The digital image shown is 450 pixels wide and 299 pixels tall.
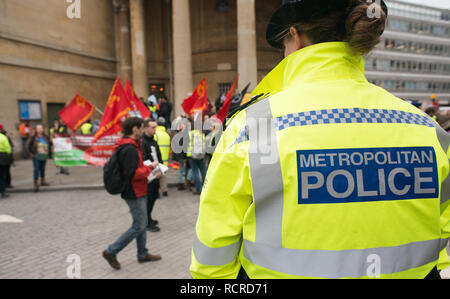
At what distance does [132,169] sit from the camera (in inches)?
162

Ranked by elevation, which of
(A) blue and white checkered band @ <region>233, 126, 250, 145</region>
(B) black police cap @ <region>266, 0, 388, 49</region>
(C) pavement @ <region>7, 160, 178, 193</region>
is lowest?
(C) pavement @ <region>7, 160, 178, 193</region>

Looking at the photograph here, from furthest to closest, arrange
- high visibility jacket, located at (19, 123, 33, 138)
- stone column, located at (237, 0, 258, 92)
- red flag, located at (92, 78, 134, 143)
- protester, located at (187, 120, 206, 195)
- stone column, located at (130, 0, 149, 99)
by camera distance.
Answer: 1. stone column, located at (130, 0, 149, 99)
2. stone column, located at (237, 0, 258, 92)
3. high visibility jacket, located at (19, 123, 33, 138)
4. red flag, located at (92, 78, 134, 143)
5. protester, located at (187, 120, 206, 195)

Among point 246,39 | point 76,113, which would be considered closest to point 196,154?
point 76,113

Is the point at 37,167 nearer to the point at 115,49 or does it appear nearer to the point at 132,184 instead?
the point at 132,184

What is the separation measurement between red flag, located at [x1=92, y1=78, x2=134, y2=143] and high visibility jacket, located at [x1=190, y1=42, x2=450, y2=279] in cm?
818

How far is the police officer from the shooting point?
112 cm

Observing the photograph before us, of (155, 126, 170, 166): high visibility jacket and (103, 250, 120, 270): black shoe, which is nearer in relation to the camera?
(103, 250, 120, 270): black shoe

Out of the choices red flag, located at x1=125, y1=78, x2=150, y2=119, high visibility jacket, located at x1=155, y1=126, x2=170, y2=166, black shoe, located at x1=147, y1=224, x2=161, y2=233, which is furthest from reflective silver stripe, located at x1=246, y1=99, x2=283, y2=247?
red flag, located at x1=125, y1=78, x2=150, y2=119

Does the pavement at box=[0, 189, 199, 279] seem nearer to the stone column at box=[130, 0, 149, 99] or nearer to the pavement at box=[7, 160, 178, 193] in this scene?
the pavement at box=[7, 160, 178, 193]

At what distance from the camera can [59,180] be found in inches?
423

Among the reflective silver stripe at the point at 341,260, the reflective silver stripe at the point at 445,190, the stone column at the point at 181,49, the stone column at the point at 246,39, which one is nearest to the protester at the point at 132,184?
the reflective silver stripe at the point at 341,260

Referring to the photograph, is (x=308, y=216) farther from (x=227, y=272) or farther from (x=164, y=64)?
(x=164, y=64)

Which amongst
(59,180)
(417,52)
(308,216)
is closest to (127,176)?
(308,216)

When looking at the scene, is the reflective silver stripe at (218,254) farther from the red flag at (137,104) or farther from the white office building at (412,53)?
the white office building at (412,53)
